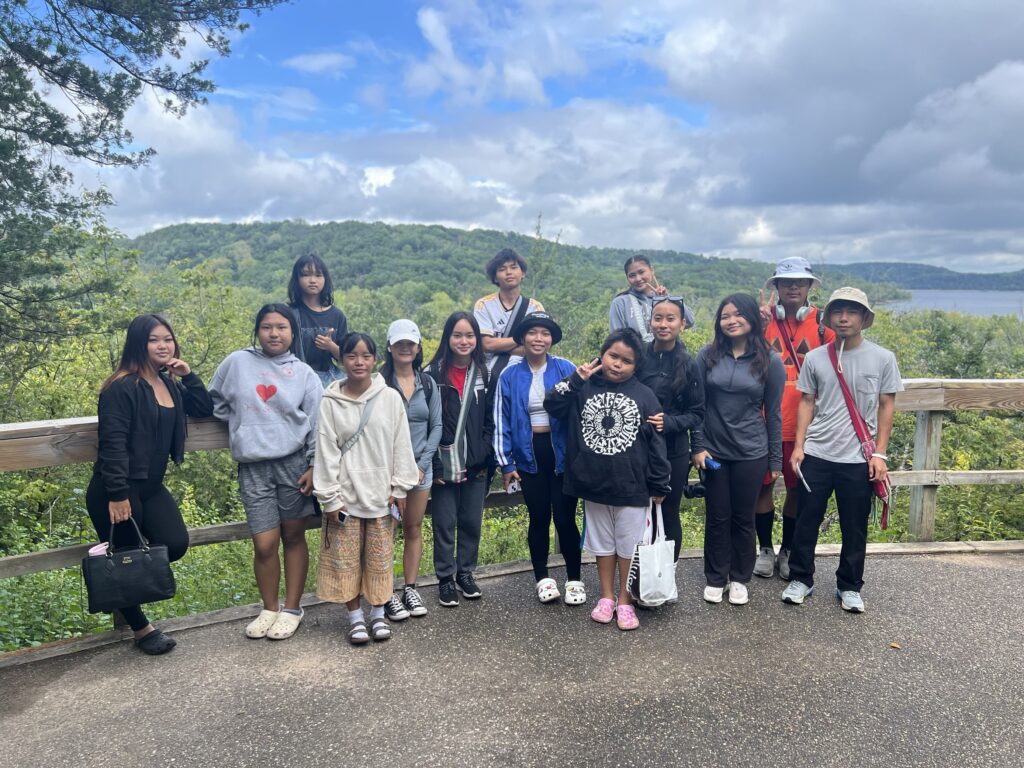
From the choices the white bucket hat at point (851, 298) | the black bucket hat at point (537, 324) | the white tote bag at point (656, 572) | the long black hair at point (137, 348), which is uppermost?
the white bucket hat at point (851, 298)

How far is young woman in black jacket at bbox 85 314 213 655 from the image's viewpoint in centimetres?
303

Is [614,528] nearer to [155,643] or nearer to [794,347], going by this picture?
[794,347]

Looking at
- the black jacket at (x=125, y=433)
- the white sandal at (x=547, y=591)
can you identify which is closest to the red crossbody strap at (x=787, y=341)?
the white sandal at (x=547, y=591)

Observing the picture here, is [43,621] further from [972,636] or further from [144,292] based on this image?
[144,292]

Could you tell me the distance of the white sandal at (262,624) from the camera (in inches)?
134

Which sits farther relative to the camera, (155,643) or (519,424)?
(519,424)

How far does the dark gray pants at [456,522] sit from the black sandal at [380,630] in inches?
18.6

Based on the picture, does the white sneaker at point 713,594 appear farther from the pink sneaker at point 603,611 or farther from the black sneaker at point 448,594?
the black sneaker at point 448,594

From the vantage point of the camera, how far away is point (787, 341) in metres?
4.12

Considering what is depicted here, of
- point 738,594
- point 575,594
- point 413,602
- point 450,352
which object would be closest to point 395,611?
point 413,602

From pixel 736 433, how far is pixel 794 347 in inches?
31.1

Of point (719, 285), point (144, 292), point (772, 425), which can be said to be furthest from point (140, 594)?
point (719, 285)

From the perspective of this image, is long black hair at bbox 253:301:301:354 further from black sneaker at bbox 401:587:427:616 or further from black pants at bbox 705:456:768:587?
black pants at bbox 705:456:768:587

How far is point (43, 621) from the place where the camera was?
492 centimetres
